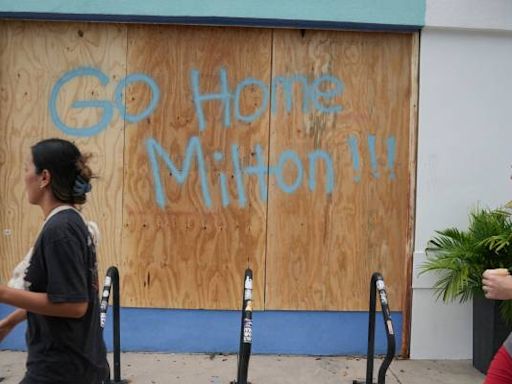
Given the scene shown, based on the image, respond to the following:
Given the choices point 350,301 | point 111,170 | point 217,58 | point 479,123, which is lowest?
point 350,301

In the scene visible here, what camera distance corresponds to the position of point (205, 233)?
5.47 meters

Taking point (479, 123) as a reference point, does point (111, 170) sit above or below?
below

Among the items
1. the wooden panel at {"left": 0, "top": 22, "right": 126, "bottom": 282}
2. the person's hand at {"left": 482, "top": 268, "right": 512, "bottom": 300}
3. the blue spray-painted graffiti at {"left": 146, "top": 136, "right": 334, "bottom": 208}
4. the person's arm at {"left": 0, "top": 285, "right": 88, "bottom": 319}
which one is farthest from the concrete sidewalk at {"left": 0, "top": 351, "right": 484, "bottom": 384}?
the person's arm at {"left": 0, "top": 285, "right": 88, "bottom": 319}

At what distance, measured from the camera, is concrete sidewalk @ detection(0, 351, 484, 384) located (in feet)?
16.2

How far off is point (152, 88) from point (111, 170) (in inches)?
32.6

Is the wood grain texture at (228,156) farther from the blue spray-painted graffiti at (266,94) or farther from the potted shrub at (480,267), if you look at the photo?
the potted shrub at (480,267)

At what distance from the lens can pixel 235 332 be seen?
549 cm

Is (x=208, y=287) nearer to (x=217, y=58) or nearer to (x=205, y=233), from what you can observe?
(x=205, y=233)

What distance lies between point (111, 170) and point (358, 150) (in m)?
2.24

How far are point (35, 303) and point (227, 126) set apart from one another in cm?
345

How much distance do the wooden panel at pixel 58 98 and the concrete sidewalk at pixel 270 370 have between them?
40.3 inches

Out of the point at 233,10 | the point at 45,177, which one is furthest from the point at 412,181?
the point at 45,177

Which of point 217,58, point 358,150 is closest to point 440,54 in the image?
point 358,150

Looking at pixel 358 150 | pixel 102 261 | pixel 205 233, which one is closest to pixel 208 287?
pixel 205 233
